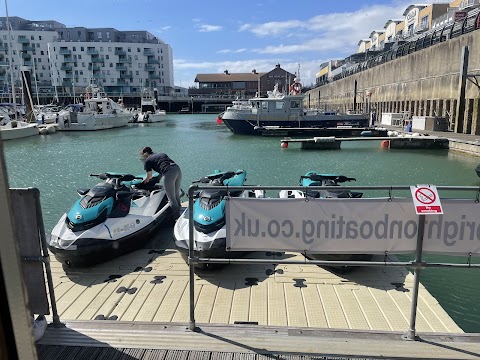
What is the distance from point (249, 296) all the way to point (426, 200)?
253 centimetres

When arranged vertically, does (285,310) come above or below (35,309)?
below

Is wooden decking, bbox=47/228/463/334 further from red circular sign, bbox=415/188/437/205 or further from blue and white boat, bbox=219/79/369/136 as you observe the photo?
blue and white boat, bbox=219/79/369/136

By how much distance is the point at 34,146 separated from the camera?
27859 mm

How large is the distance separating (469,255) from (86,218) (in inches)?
196

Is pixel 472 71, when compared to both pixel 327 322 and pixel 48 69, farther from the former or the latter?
pixel 48 69

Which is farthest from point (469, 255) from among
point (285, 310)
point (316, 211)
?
point (285, 310)

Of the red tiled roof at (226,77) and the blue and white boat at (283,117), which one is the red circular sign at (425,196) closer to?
the blue and white boat at (283,117)

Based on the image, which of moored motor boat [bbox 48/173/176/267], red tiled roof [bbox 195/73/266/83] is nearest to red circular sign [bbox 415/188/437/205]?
moored motor boat [bbox 48/173/176/267]

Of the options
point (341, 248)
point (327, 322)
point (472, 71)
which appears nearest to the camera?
point (341, 248)

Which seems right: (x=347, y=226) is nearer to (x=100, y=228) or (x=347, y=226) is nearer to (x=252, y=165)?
(x=100, y=228)

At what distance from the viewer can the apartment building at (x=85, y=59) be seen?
93.6m

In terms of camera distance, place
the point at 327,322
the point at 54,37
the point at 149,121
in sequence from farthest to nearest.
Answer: the point at 54,37 < the point at 149,121 < the point at 327,322

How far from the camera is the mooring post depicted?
2242 centimetres

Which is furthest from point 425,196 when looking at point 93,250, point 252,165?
point 252,165
